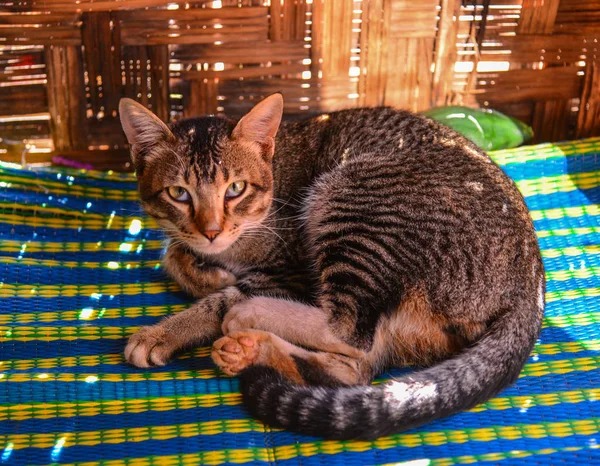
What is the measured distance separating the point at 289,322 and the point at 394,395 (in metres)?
0.63

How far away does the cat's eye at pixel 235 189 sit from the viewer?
292 centimetres

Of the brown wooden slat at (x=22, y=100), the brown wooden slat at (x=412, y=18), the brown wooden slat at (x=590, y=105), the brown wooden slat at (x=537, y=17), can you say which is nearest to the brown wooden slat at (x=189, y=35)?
the brown wooden slat at (x=22, y=100)

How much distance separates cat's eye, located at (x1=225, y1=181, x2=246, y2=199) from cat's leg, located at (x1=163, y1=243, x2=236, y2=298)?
1.43 ft

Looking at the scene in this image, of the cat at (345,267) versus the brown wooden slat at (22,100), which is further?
the brown wooden slat at (22,100)

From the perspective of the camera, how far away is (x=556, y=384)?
8.75 feet

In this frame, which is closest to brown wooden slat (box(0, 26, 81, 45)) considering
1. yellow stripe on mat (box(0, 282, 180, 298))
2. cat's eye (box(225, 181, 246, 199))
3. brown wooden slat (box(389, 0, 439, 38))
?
yellow stripe on mat (box(0, 282, 180, 298))

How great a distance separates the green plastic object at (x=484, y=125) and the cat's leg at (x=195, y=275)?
6.09ft

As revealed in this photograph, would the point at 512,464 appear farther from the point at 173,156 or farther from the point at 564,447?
the point at 173,156

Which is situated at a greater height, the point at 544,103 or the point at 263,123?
the point at 263,123

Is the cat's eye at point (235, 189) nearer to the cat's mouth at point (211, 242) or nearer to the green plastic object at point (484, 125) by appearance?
the cat's mouth at point (211, 242)

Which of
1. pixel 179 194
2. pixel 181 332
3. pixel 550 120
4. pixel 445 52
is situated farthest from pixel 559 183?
pixel 181 332

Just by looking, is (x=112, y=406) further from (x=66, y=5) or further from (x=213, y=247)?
(x=66, y=5)

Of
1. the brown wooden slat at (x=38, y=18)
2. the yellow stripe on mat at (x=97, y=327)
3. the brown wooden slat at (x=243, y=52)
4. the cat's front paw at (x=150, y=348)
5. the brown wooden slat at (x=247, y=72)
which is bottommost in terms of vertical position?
the yellow stripe on mat at (x=97, y=327)

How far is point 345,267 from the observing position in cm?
275
